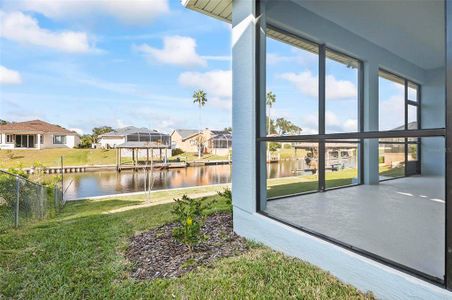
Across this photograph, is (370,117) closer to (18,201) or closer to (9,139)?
(18,201)

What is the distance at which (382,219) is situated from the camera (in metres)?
3.38

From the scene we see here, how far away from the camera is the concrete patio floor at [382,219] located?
2291 mm

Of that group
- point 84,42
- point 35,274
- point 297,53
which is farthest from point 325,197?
point 84,42

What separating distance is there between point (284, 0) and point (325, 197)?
3.57 metres

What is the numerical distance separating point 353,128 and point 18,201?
7.04 m

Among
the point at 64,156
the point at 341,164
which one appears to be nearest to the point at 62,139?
the point at 64,156

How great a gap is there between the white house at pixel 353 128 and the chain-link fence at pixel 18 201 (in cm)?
428

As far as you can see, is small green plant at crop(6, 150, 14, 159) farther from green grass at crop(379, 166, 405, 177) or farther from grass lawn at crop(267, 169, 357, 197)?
green grass at crop(379, 166, 405, 177)

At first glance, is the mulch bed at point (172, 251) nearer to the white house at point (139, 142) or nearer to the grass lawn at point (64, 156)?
the white house at point (139, 142)

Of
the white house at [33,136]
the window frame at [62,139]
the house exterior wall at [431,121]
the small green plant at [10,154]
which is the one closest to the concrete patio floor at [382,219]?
the house exterior wall at [431,121]

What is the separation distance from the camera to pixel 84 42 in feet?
78.1

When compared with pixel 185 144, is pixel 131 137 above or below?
above

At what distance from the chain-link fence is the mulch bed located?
9.47 feet

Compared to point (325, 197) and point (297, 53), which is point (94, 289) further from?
point (297, 53)
